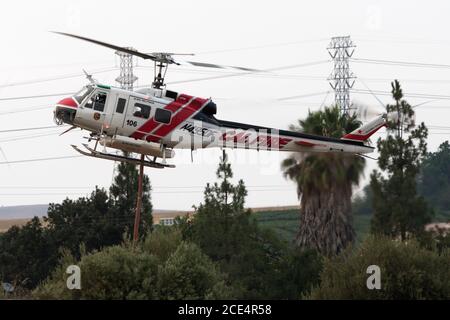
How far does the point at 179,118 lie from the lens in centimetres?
4294

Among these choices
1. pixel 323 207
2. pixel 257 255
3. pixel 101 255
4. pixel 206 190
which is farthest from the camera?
pixel 206 190

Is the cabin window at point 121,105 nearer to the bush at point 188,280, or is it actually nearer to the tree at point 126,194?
the bush at point 188,280

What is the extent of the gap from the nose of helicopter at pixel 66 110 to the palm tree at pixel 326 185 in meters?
12.1

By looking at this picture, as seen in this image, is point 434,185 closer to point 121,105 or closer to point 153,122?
point 153,122

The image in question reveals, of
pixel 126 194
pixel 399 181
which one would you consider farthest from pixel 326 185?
pixel 126 194

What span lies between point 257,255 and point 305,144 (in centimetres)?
2423

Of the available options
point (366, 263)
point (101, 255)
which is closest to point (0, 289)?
point (101, 255)

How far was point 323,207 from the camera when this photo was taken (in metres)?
62.9

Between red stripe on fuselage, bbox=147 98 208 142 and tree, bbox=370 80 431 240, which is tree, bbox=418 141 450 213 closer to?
tree, bbox=370 80 431 240

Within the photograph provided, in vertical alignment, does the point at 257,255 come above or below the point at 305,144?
below

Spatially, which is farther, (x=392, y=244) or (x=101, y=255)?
(x=392, y=244)

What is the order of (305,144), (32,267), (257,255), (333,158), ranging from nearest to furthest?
(305,144), (333,158), (257,255), (32,267)

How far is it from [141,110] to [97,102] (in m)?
1.92

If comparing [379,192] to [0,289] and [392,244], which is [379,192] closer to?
[392,244]
